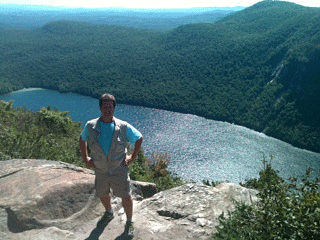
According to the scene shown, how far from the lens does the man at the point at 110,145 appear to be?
20.9 ft

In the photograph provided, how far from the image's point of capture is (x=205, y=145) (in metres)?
78.9

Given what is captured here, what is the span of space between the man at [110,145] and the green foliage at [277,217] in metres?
2.21

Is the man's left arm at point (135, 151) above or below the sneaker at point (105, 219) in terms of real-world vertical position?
above

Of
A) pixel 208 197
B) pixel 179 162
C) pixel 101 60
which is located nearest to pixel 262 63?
pixel 179 162

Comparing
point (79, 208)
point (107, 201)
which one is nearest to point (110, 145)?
point (107, 201)

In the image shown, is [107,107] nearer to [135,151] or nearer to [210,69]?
[135,151]

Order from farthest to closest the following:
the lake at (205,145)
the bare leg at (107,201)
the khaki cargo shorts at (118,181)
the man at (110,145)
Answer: the lake at (205,145)
the bare leg at (107,201)
the khaki cargo shorts at (118,181)
the man at (110,145)

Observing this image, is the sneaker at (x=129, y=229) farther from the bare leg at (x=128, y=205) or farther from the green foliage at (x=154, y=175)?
the green foliage at (x=154, y=175)

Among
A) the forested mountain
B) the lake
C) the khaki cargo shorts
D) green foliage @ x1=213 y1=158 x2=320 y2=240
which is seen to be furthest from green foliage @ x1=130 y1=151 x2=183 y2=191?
the forested mountain

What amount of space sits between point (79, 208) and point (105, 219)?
0.79m

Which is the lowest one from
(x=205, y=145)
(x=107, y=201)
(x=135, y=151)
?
(x=205, y=145)

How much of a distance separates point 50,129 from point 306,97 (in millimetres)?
79621

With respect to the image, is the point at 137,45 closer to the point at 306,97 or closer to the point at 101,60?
the point at 101,60

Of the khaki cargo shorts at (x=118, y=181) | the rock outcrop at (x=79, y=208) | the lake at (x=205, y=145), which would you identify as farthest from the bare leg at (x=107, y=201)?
the lake at (x=205, y=145)
